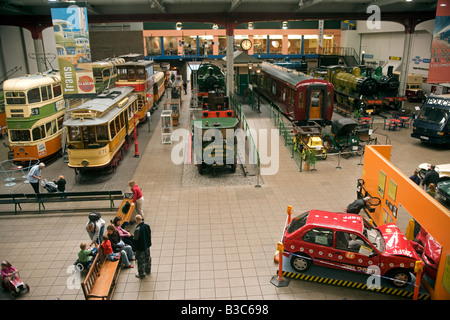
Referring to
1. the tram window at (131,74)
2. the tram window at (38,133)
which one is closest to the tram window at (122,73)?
the tram window at (131,74)

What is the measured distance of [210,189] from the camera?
1423 cm

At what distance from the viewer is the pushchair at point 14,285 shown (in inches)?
319

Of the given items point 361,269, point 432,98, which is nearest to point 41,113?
point 361,269

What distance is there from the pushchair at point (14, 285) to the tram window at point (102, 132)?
766 cm

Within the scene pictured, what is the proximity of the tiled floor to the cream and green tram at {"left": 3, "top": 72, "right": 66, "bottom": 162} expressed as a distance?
4.14 ft

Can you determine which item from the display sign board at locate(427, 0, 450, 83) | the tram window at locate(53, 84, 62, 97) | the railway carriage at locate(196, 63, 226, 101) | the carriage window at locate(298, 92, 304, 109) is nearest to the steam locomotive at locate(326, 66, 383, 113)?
the carriage window at locate(298, 92, 304, 109)

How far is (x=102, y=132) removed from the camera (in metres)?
14.9

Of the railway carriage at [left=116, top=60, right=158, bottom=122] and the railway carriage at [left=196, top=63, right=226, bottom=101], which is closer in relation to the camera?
the railway carriage at [left=116, top=60, right=158, bottom=122]

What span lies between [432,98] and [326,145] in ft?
21.9

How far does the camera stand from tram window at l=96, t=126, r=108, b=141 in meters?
A: 14.9

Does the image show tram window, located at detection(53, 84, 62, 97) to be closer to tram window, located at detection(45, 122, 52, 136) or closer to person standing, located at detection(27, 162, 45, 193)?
tram window, located at detection(45, 122, 52, 136)

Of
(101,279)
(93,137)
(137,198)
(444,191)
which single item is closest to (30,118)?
(93,137)

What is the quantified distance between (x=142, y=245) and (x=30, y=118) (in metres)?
11.0

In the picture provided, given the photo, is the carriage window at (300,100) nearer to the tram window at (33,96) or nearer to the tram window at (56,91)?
the tram window at (56,91)
